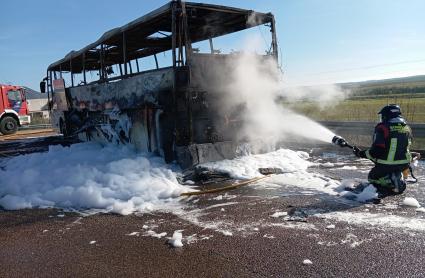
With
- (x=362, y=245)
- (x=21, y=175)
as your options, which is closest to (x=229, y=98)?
(x=21, y=175)

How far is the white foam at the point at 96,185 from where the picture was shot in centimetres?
575

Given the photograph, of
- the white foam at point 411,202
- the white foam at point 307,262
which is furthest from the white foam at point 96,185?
the white foam at point 411,202

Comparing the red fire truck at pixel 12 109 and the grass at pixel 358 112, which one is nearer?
the grass at pixel 358 112

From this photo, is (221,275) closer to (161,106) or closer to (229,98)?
(161,106)

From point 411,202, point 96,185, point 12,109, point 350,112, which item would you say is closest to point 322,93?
point 411,202

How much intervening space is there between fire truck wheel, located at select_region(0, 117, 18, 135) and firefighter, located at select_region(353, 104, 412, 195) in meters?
20.9

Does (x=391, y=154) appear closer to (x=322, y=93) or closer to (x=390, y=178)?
(x=390, y=178)

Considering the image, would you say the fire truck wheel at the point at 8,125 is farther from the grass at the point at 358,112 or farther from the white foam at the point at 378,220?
the white foam at the point at 378,220

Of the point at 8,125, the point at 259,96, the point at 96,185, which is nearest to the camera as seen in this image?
the point at 96,185

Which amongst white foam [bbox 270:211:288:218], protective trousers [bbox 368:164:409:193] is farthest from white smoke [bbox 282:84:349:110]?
white foam [bbox 270:211:288:218]

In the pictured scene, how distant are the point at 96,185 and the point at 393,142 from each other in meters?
4.71

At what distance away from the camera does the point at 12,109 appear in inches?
846

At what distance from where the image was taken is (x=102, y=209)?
5.58m

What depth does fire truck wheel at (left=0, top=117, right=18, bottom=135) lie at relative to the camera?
21016 millimetres
